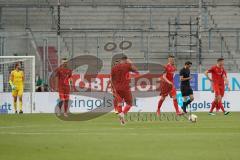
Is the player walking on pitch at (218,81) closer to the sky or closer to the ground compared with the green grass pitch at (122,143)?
closer to the sky

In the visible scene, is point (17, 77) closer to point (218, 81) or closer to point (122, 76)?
point (218, 81)

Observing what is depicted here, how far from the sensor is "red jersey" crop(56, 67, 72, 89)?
3028cm

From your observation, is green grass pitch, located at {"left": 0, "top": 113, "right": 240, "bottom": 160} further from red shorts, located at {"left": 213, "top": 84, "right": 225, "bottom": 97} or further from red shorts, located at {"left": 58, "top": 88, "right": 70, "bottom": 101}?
red shorts, located at {"left": 213, "top": 84, "right": 225, "bottom": 97}

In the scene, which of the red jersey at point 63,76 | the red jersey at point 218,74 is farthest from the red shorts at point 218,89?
the red jersey at point 63,76

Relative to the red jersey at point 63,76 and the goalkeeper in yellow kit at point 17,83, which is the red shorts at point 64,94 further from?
the goalkeeper in yellow kit at point 17,83

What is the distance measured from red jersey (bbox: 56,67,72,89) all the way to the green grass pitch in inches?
335

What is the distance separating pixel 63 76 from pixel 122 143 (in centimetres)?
1443

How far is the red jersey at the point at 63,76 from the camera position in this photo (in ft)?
99.3

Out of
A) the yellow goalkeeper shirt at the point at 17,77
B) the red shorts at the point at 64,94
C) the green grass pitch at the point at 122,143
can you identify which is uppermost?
the yellow goalkeeper shirt at the point at 17,77

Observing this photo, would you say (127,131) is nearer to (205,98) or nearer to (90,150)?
(90,150)

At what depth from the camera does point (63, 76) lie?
30.3 m

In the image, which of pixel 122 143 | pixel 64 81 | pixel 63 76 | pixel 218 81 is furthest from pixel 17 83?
pixel 122 143

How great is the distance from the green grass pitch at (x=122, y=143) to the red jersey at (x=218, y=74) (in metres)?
9.15

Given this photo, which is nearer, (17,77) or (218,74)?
(218,74)
